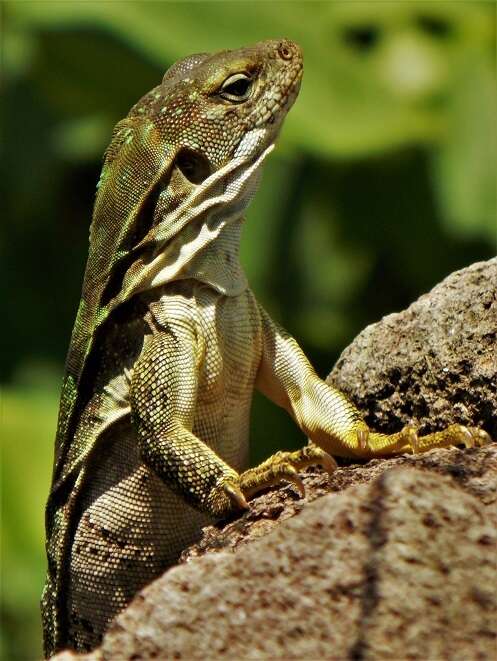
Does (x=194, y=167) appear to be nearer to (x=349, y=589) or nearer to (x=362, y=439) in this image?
(x=362, y=439)

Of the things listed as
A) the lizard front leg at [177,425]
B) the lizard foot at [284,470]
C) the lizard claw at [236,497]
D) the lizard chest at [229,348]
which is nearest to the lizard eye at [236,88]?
the lizard chest at [229,348]

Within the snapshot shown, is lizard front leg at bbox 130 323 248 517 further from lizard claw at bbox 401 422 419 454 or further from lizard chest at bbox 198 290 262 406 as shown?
lizard claw at bbox 401 422 419 454

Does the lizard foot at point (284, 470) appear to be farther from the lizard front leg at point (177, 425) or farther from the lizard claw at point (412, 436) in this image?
the lizard claw at point (412, 436)

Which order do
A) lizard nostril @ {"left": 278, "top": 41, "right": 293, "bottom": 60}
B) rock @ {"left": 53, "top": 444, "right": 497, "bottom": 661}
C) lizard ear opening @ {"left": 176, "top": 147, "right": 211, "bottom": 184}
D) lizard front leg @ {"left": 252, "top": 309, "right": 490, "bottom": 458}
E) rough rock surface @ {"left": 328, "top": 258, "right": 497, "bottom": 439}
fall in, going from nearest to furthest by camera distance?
rock @ {"left": 53, "top": 444, "right": 497, "bottom": 661}, lizard front leg @ {"left": 252, "top": 309, "right": 490, "bottom": 458}, rough rock surface @ {"left": 328, "top": 258, "right": 497, "bottom": 439}, lizard ear opening @ {"left": 176, "top": 147, "right": 211, "bottom": 184}, lizard nostril @ {"left": 278, "top": 41, "right": 293, "bottom": 60}

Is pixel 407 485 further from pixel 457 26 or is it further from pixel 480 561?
pixel 457 26

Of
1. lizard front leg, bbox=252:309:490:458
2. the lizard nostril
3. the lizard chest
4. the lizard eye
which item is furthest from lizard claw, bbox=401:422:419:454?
the lizard nostril

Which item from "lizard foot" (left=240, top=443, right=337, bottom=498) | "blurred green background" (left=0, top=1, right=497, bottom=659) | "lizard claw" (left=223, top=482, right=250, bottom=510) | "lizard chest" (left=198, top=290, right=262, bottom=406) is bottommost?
"lizard claw" (left=223, top=482, right=250, bottom=510)
